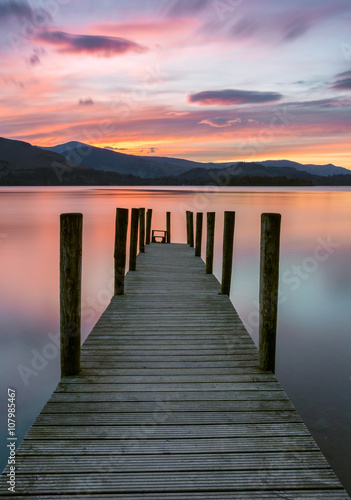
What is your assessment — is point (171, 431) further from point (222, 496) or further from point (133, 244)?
point (133, 244)

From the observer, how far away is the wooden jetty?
2504 millimetres

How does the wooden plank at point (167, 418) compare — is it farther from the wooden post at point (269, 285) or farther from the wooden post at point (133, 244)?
the wooden post at point (133, 244)

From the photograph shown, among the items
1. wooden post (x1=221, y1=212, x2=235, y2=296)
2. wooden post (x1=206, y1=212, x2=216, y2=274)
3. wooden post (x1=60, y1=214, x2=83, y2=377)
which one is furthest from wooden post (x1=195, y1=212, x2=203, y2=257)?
wooden post (x1=60, y1=214, x2=83, y2=377)

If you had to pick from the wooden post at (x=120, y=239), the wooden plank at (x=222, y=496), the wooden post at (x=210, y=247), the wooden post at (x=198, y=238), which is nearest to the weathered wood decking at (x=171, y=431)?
the wooden plank at (x=222, y=496)

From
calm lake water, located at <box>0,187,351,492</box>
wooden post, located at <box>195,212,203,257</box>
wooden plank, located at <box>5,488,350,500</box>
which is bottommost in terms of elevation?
calm lake water, located at <box>0,187,351,492</box>

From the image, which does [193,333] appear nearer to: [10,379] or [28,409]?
[28,409]

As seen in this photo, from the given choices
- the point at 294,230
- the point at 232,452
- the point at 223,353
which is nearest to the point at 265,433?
the point at 232,452

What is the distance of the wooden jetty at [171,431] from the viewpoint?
250 cm

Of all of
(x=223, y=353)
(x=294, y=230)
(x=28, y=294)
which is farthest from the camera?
(x=294, y=230)

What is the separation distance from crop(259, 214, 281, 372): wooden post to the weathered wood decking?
237 millimetres

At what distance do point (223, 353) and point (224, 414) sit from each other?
134cm

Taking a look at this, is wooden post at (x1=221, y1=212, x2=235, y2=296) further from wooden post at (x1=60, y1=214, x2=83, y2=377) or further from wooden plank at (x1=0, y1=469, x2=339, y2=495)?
wooden plank at (x1=0, y1=469, x2=339, y2=495)

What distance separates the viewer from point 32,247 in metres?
21.8

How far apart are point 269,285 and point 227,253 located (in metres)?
3.64
